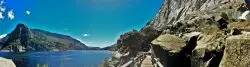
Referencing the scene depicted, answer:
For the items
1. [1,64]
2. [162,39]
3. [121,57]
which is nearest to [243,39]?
[1,64]

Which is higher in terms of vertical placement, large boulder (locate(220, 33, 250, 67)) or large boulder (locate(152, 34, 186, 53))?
large boulder (locate(152, 34, 186, 53))

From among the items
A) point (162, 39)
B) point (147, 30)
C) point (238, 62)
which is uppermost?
point (147, 30)

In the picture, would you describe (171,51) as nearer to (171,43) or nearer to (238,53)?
(171,43)

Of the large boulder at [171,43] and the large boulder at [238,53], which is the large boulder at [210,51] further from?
the large boulder at [238,53]

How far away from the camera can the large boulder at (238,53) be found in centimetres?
1197

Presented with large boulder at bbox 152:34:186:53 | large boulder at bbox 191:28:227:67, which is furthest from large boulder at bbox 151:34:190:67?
large boulder at bbox 191:28:227:67

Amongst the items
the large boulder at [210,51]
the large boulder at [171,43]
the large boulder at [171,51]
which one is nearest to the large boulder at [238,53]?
the large boulder at [210,51]

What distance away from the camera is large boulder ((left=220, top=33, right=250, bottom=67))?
39.3ft

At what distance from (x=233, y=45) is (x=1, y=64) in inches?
293

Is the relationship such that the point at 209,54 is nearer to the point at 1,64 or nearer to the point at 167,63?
the point at 167,63

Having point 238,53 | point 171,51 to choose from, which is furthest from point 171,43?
point 238,53

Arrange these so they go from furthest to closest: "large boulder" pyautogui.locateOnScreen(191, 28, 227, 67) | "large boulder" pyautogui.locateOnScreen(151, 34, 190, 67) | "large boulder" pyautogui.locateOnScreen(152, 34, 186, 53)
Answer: "large boulder" pyautogui.locateOnScreen(152, 34, 186, 53)
"large boulder" pyautogui.locateOnScreen(151, 34, 190, 67)
"large boulder" pyautogui.locateOnScreen(191, 28, 227, 67)

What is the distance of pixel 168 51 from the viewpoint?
1092 inches

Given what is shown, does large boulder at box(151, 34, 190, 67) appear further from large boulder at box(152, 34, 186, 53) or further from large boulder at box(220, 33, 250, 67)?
large boulder at box(220, 33, 250, 67)
